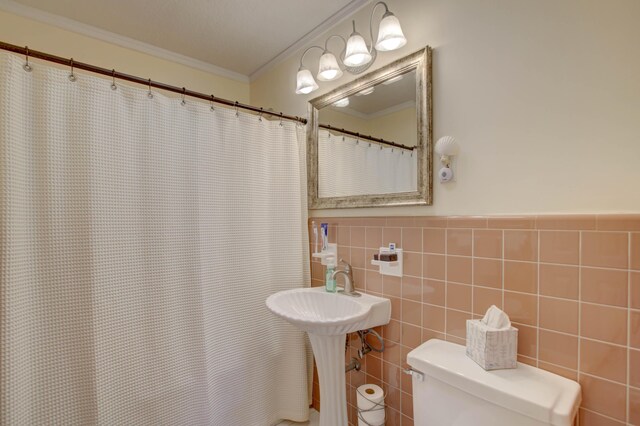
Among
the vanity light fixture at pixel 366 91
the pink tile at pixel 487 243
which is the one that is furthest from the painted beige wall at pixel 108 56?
the pink tile at pixel 487 243

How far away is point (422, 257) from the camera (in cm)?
126

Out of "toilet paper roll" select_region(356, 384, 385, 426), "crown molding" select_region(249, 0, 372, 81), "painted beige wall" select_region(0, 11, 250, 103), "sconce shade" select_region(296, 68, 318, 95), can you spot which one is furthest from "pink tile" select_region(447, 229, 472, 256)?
"painted beige wall" select_region(0, 11, 250, 103)

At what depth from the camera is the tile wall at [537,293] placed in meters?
0.81

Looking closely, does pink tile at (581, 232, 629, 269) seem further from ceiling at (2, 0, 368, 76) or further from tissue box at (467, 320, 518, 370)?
ceiling at (2, 0, 368, 76)

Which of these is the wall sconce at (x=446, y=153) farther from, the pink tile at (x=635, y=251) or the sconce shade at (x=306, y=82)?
the sconce shade at (x=306, y=82)

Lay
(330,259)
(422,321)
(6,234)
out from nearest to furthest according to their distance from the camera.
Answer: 1. (6,234)
2. (422,321)
3. (330,259)

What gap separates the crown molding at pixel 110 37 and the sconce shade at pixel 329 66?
42.0 inches

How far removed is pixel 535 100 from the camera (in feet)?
3.17

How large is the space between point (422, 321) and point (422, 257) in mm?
278

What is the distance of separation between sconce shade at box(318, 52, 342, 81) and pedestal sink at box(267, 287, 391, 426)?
1.17 m

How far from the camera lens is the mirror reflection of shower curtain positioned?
4.38 feet

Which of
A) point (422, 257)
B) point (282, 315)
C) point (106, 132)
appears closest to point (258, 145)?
point (106, 132)

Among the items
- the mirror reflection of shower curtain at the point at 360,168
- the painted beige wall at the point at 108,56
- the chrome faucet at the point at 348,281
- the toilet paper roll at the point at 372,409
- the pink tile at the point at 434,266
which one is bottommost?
the toilet paper roll at the point at 372,409

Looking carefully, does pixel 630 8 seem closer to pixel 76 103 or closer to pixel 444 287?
pixel 444 287
